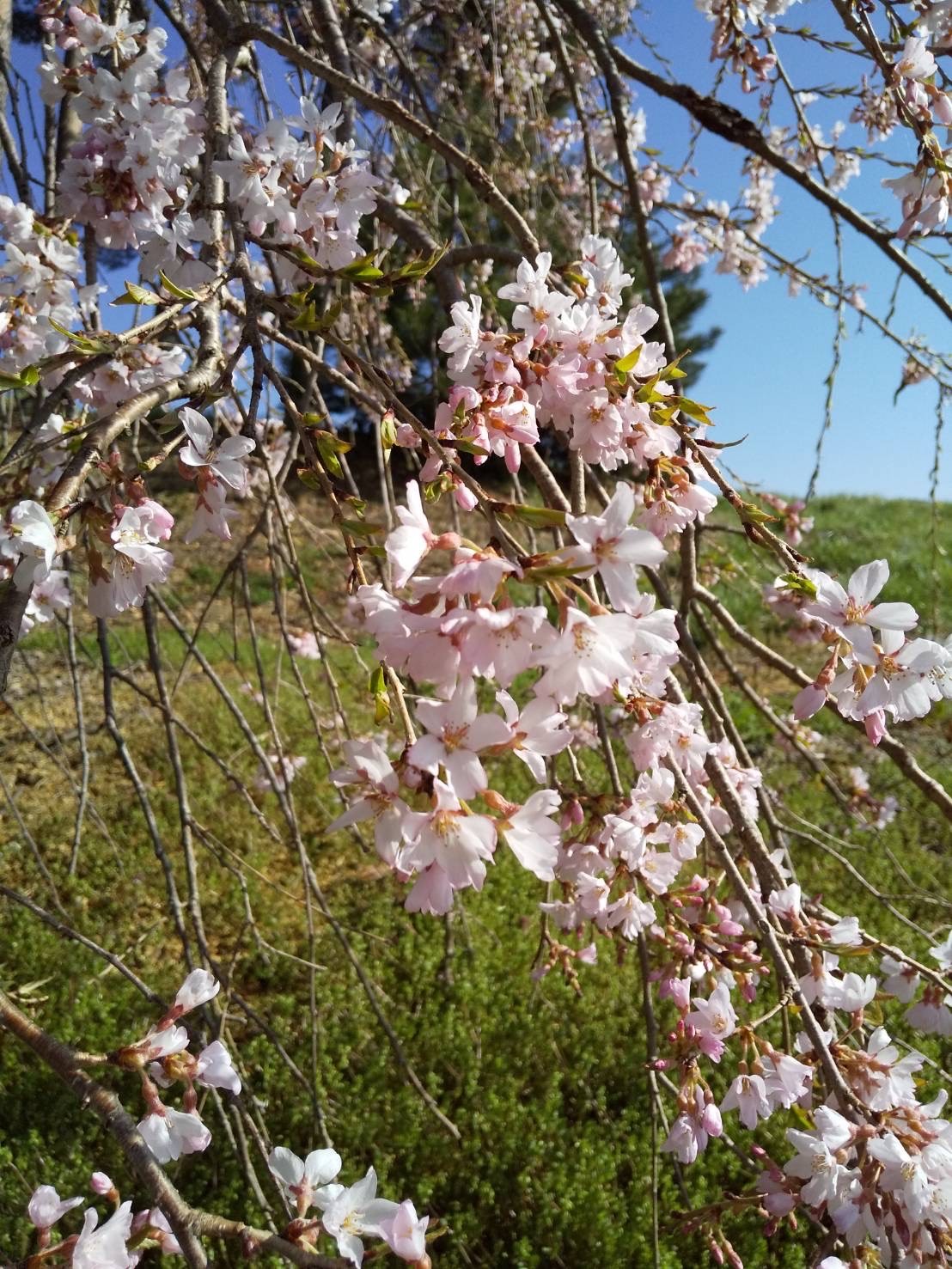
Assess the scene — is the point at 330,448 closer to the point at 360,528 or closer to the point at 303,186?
the point at 360,528

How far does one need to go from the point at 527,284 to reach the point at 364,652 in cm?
496

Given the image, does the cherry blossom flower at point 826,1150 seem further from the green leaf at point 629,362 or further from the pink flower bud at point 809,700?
the green leaf at point 629,362

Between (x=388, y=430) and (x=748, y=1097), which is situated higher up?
(x=388, y=430)

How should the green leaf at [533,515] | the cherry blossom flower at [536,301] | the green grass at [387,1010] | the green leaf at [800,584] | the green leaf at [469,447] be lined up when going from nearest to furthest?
the green leaf at [533,515] < the green leaf at [469,447] < the green leaf at [800,584] < the cherry blossom flower at [536,301] < the green grass at [387,1010]

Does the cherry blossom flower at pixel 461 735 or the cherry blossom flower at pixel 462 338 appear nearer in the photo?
the cherry blossom flower at pixel 461 735

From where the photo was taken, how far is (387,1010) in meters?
2.84

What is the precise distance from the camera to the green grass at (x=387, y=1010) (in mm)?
2100

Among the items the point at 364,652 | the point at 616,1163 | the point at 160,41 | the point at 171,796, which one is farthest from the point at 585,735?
the point at 364,652

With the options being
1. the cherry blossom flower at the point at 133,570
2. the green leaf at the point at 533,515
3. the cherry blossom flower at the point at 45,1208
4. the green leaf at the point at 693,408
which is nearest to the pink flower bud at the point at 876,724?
the green leaf at the point at 693,408

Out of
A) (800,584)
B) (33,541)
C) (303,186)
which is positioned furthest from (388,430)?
(303,186)

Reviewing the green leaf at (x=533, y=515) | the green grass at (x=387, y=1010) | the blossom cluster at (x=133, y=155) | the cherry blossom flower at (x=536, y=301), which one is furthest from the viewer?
the green grass at (x=387, y=1010)

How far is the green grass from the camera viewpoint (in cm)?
210

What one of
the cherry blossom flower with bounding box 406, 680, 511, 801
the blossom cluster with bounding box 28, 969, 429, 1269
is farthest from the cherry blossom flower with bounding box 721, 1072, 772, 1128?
the cherry blossom flower with bounding box 406, 680, 511, 801

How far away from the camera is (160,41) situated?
1.28 m
